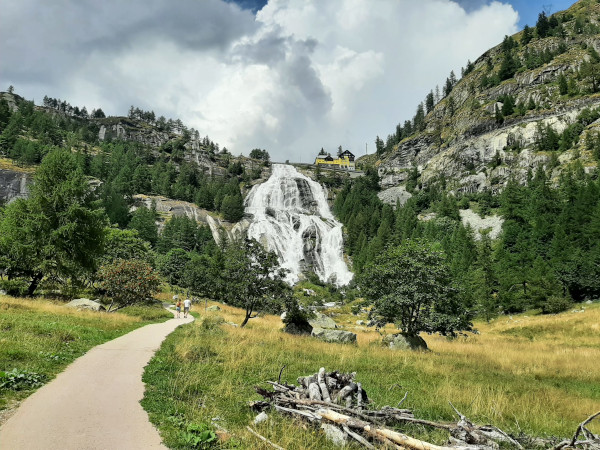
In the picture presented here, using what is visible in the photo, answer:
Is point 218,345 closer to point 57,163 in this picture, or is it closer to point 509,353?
point 509,353

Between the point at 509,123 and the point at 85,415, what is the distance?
142907 mm

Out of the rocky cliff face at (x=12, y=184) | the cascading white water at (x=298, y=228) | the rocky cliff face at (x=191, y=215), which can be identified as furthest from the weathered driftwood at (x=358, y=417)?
the rocky cliff face at (x=12, y=184)

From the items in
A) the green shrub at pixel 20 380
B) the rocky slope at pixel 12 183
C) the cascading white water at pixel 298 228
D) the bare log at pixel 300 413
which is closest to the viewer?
the bare log at pixel 300 413

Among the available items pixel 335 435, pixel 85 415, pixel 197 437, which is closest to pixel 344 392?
pixel 335 435

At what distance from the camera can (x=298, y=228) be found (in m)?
105

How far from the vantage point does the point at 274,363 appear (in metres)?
12.7

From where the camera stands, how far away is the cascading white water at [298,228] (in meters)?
93.6

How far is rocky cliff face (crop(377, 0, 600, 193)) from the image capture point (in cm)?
10481

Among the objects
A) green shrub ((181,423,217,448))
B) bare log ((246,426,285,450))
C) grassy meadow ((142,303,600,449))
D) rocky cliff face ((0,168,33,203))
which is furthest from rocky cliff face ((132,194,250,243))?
bare log ((246,426,285,450))

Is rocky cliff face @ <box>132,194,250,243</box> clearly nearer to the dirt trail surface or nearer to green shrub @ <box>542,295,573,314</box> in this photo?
green shrub @ <box>542,295,573,314</box>

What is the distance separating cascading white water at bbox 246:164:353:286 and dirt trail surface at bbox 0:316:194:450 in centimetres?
7594

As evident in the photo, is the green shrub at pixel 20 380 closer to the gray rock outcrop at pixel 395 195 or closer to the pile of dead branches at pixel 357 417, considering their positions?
the pile of dead branches at pixel 357 417

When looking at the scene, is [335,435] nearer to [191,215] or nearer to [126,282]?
[126,282]

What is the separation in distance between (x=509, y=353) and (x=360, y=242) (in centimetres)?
7831
